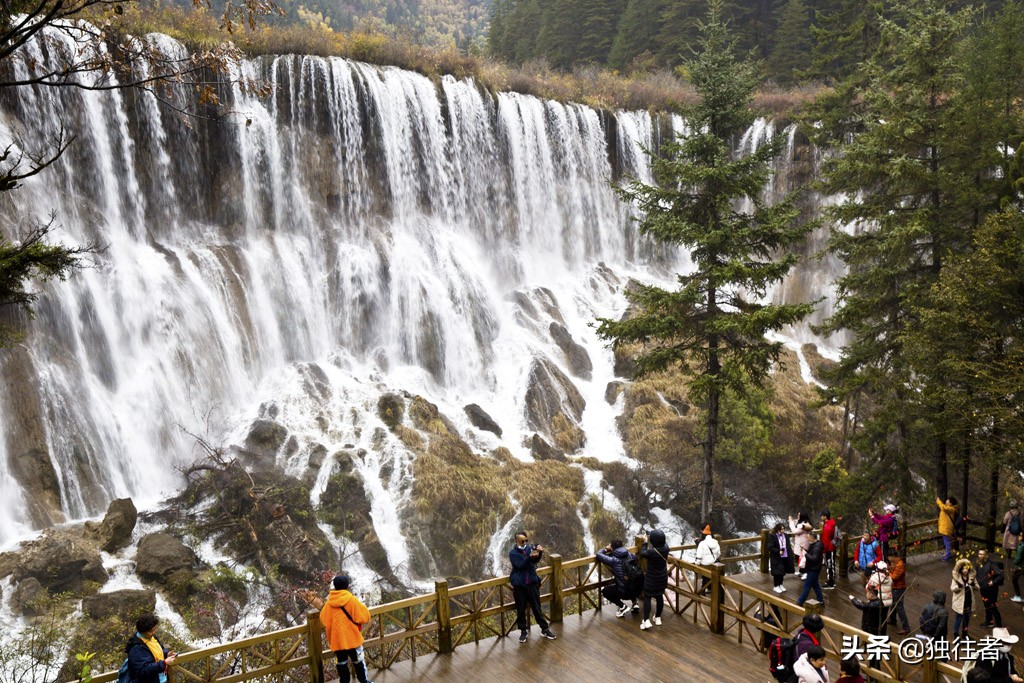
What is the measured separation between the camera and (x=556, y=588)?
9789mm

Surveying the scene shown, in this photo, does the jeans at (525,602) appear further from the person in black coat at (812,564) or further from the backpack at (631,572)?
the person in black coat at (812,564)

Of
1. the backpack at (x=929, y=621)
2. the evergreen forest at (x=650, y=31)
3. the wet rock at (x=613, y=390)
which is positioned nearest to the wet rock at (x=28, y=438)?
the backpack at (x=929, y=621)

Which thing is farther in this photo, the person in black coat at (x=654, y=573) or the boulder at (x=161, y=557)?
the boulder at (x=161, y=557)

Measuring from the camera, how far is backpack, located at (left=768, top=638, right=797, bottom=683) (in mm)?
7016

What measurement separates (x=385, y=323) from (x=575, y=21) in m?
36.1

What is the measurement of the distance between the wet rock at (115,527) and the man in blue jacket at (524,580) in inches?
427

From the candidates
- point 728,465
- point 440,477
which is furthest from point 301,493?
point 728,465

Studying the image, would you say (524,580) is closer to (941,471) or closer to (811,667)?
(811,667)

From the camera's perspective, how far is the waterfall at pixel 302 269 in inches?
739

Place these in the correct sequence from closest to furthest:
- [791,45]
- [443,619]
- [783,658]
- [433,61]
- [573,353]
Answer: [783,658], [443,619], [573,353], [433,61], [791,45]

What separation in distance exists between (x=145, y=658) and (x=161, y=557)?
9.73 metres

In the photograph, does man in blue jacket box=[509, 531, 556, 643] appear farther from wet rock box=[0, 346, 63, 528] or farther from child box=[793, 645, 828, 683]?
wet rock box=[0, 346, 63, 528]

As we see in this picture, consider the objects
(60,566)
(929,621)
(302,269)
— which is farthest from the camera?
(302,269)

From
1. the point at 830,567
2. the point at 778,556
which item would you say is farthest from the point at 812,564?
the point at 830,567
